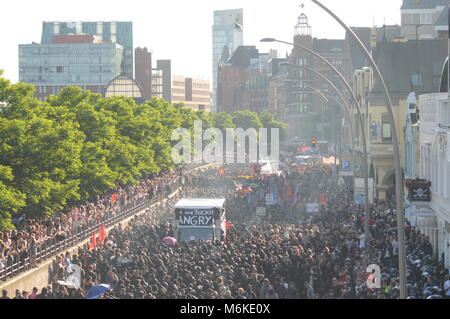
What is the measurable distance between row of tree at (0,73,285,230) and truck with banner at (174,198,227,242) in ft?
19.4

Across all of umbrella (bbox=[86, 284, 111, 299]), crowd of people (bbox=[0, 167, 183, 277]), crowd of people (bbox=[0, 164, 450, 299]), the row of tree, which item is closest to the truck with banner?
crowd of people (bbox=[0, 164, 450, 299])

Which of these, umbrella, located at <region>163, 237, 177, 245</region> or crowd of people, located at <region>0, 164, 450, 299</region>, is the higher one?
crowd of people, located at <region>0, 164, 450, 299</region>

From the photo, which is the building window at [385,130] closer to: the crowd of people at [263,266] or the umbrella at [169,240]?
the crowd of people at [263,266]

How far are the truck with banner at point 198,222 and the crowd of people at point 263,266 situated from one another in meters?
0.78

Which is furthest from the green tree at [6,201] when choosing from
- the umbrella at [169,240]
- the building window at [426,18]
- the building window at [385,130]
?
the building window at [426,18]

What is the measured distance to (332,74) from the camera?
181 meters

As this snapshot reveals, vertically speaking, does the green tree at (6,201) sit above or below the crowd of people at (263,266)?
above

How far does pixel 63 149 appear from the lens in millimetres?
43344

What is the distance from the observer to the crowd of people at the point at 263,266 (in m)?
23.4

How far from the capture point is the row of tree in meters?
39.7

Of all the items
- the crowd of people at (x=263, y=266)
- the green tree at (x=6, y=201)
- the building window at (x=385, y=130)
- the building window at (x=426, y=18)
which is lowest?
the crowd of people at (x=263, y=266)

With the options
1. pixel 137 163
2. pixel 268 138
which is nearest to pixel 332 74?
pixel 268 138

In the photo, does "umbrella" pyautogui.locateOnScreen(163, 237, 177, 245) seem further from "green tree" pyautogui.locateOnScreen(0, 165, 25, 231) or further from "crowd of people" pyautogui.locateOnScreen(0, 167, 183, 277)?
"green tree" pyautogui.locateOnScreen(0, 165, 25, 231)
